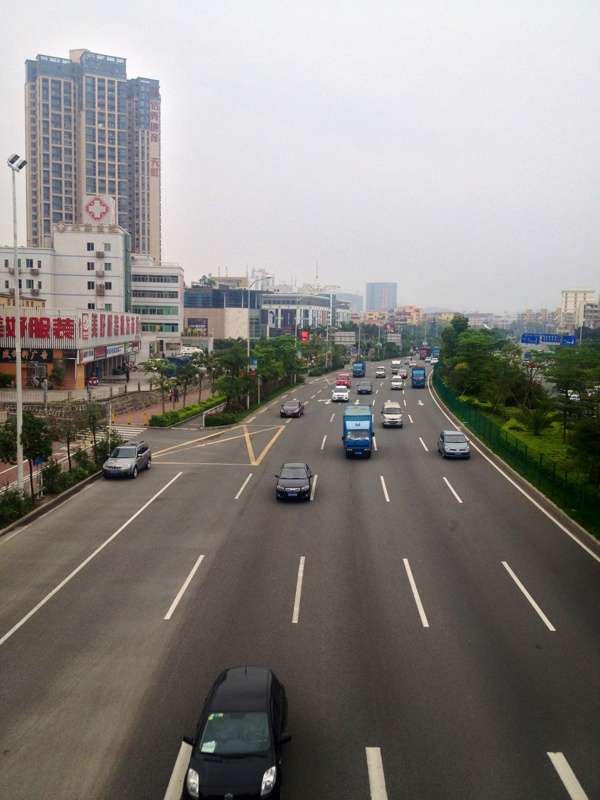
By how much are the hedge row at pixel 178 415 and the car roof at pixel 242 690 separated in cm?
3702

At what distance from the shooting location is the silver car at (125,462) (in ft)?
104

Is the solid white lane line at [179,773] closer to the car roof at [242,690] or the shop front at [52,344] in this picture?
the car roof at [242,690]

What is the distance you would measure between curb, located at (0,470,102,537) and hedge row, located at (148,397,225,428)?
48.6 ft

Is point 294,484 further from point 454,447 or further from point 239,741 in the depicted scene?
point 239,741

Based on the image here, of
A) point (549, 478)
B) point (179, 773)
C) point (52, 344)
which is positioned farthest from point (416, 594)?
point (52, 344)

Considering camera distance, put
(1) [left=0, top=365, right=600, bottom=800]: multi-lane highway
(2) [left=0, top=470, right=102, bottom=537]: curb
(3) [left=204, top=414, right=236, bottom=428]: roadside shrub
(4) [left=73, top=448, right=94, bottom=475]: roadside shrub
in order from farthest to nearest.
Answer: (3) [left=204, top=414, right=236, bottom=428]: roadside shrub, (4) [left=73, top=448, right=94, bottom=475]: roadside shrub, (2) [left=0, top=470, right=102, bottom=537]: curb, (1) [left=0, top=365, right=600, bottom=800]: multi-lane highway

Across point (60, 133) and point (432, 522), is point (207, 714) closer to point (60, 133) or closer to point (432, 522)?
point (432, 522)

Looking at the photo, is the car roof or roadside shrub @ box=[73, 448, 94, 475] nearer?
the car roof

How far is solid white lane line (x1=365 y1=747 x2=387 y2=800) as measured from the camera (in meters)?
9.79

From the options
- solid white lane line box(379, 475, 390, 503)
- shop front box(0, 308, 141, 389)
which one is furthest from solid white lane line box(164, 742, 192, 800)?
shop front box(0, 308, 141, 389)

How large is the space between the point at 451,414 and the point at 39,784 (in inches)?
1969

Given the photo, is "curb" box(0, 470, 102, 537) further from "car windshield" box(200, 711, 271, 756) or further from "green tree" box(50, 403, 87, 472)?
"car windshield" box(200, 711, 271, 756)

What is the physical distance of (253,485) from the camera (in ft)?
100

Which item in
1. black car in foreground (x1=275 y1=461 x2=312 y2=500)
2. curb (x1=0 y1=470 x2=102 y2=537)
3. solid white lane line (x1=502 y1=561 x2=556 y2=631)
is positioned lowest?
curb (x1=0 y1=470 x2=102 y2=537)
